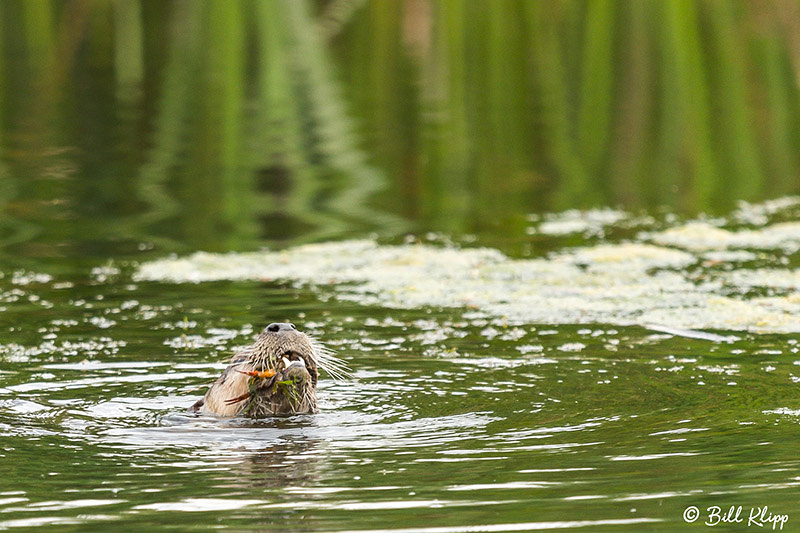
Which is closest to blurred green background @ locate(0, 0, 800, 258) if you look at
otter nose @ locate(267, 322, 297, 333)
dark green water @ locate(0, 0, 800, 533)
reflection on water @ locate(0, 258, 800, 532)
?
dark green water @ locate(0, 0, 800, 533)

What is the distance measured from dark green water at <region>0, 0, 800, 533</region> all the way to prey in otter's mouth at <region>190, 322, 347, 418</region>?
16 centimetres

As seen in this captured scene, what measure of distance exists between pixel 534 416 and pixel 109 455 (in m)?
2.50

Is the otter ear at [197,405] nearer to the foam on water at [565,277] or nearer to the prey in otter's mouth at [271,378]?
the prey in otter's mouth at [271,378]

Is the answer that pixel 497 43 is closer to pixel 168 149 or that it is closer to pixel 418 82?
pixel 418 82

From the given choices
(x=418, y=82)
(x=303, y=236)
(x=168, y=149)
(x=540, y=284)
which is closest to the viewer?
(x=540, y=284)

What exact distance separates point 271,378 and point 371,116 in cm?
1618

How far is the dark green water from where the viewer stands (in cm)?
675

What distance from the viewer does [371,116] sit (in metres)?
24.0

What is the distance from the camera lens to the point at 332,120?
24047 mm

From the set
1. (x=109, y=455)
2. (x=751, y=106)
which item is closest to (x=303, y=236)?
(x=109, y=455)

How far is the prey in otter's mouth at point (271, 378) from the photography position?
7.96 meters

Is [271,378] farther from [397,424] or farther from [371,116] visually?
[371,116]

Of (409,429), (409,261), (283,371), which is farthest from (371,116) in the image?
(409,429)

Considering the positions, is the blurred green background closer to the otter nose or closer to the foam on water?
the foam on water
